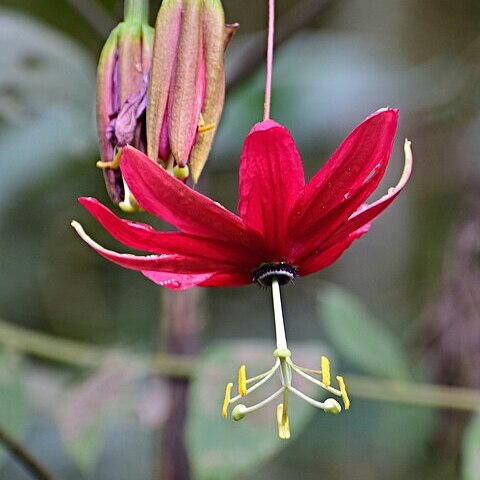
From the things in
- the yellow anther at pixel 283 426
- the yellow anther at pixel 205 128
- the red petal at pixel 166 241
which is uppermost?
the yellow anther at pixel 205 128

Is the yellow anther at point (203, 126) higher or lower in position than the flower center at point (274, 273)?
higher

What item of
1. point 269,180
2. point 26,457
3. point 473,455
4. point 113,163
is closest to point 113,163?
point 113,163

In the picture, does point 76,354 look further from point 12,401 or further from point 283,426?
point 283,426

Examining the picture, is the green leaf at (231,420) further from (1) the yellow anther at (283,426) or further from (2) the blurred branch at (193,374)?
(1) the yellow anther at (283,426)

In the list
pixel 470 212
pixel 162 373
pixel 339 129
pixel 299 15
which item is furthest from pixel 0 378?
pixel 339 129

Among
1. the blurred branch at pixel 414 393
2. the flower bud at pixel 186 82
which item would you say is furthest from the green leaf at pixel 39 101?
the flower bud at pixel 186 82

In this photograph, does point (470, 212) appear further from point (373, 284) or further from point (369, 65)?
point (373, 284)
